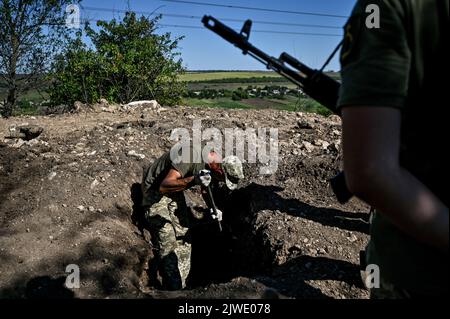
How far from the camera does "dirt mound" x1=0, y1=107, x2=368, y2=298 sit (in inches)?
148

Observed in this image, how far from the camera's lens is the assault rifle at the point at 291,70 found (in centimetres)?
145

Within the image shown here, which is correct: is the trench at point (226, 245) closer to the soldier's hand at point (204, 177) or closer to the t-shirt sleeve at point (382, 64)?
the soldier's hand at point (204, 177)

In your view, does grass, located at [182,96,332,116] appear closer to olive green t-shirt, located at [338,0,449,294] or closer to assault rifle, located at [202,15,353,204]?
assault rifle, located at [202,15,353,204]

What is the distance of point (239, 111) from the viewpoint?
9.46 m

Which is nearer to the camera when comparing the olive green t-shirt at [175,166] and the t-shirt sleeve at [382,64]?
the t-shirt sleeve at [382,64]

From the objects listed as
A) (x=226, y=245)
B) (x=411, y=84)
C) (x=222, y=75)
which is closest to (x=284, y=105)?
(x=226, y=245)

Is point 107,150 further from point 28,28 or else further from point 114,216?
point 28,28

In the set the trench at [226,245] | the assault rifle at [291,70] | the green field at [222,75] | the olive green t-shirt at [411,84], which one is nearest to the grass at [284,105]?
the trench at [226,245]

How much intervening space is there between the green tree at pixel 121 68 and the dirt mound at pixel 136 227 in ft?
16.2

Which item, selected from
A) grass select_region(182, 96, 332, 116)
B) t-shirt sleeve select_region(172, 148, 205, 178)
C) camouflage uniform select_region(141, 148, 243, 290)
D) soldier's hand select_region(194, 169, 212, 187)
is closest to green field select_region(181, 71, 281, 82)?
grass select_region(182, 96, 332, 116)

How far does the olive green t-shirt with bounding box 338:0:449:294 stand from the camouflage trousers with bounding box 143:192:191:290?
14.0 feet

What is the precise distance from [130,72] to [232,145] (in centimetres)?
626

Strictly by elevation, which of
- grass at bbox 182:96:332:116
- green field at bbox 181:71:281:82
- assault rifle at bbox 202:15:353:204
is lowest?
assault rifle at bbox 202:15:353:204

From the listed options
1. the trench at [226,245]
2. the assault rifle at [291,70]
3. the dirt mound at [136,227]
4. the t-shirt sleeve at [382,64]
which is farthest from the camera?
the trench at [226,245]
